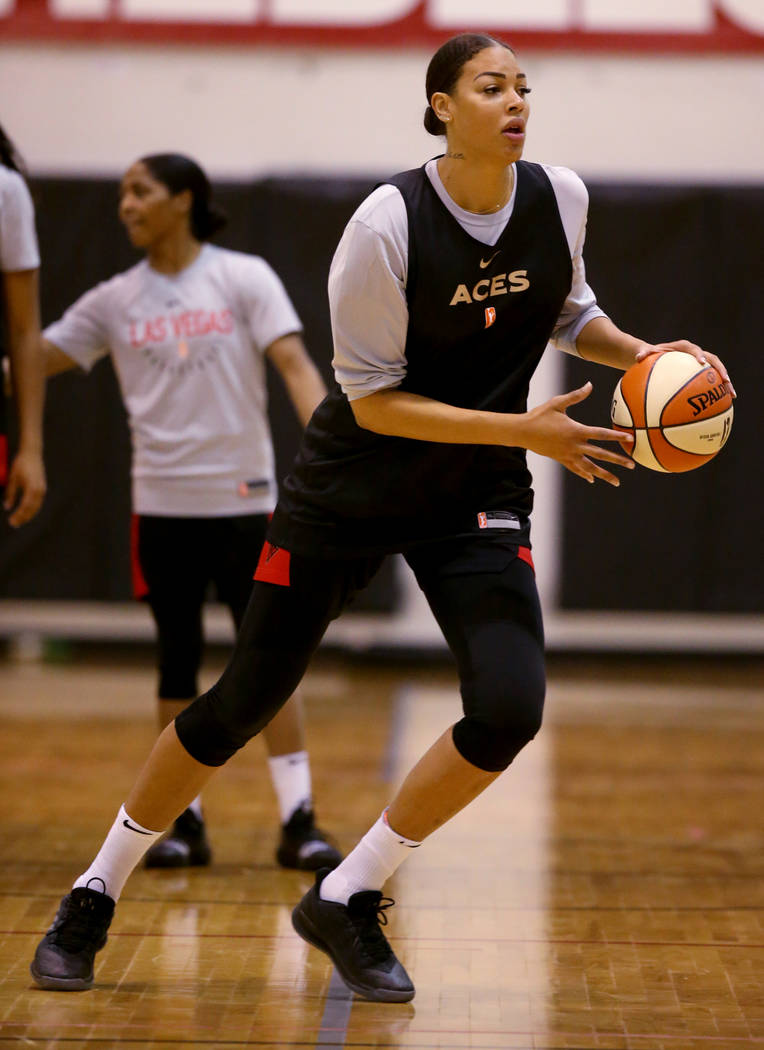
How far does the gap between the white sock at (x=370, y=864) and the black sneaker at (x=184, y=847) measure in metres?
1.06

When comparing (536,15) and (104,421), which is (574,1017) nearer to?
(104,421)

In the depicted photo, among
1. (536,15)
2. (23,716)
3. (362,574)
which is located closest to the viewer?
(362,574)

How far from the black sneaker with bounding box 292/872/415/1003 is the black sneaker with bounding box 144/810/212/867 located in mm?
1061

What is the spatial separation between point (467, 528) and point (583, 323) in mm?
533

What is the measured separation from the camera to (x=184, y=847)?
12.2 ft

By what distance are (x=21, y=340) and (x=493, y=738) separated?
6.03ft

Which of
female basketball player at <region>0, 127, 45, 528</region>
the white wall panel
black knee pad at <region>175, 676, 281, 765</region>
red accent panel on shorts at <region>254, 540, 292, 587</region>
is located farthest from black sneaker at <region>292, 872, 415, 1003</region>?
the white wall panel

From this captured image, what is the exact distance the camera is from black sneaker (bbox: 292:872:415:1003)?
267 cm

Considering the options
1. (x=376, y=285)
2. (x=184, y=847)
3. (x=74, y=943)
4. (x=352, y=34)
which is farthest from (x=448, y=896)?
(x=352, y=34)

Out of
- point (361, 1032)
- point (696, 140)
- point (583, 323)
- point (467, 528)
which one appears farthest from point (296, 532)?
point (696, 140)

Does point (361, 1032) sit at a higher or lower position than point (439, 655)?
higher

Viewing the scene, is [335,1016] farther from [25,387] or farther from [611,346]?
[25,387]

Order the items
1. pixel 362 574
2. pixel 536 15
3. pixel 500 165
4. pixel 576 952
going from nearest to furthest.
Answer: pixel 500 165 < pixel 362 574 < pixel 576 952 < pixel 536 15

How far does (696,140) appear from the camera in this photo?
23.9 feet
